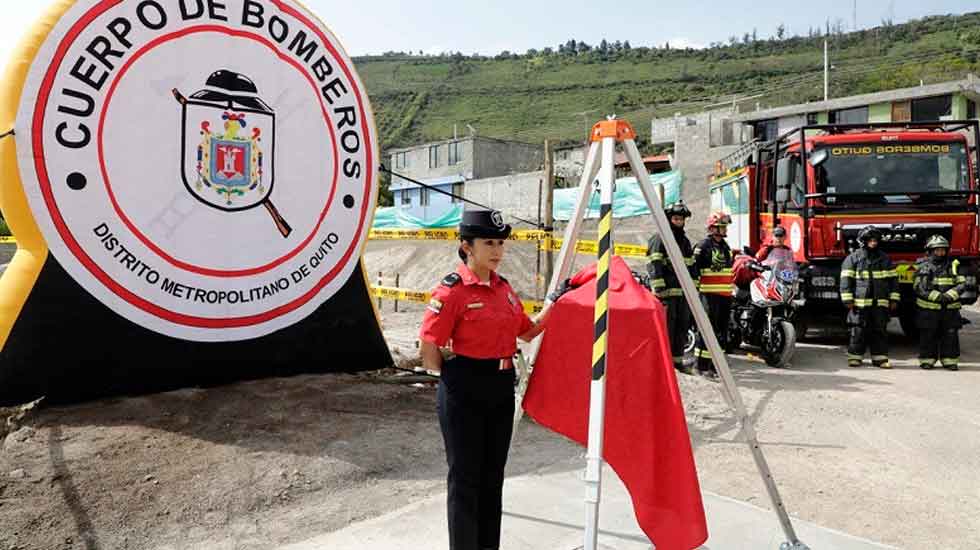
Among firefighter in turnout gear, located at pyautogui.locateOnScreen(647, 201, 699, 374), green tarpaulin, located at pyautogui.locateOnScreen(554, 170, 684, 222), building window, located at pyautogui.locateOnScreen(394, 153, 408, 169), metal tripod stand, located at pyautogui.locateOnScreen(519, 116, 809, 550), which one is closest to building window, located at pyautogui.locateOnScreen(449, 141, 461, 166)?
building window, located at pyautogui.locateOnScreen(394, 153, 408, 169)

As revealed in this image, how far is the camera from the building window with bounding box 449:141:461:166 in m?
53.5

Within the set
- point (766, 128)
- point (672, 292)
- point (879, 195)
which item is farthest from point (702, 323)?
point (766, 128)

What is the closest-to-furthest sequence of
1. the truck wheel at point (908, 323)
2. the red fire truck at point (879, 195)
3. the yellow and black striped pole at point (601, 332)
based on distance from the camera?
the yellow and black striped pole at point (601, 332)
the red fire truck at point (879, 195)
the truck wheel at point (908, 323)

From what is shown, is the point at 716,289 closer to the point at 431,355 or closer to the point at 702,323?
the point at 702,323

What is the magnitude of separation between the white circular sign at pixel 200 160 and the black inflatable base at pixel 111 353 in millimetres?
106

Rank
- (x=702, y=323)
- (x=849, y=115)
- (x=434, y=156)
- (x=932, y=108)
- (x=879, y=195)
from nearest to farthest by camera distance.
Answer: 1. (x=702, y=323)
2. (x=879, y=195)
3. (x=932, y=108)
4. (x=849, y=115)
5. (x=434, y=156)

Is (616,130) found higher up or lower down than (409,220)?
lower down

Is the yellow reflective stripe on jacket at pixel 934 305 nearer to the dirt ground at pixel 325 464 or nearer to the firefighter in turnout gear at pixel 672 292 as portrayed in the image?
the dirt ground at pixel 325 464

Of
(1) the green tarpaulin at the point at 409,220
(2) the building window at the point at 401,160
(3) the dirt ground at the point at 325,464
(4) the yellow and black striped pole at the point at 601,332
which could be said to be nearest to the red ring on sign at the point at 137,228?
(3) the dirt ground at the point at 325,464

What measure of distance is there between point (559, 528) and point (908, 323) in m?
9.50

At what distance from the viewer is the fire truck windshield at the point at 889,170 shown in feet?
32.1

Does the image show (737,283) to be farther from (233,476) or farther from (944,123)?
(233,476)

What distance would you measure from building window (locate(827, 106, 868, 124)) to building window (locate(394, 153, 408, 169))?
35.4m

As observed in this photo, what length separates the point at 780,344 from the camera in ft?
28.6
